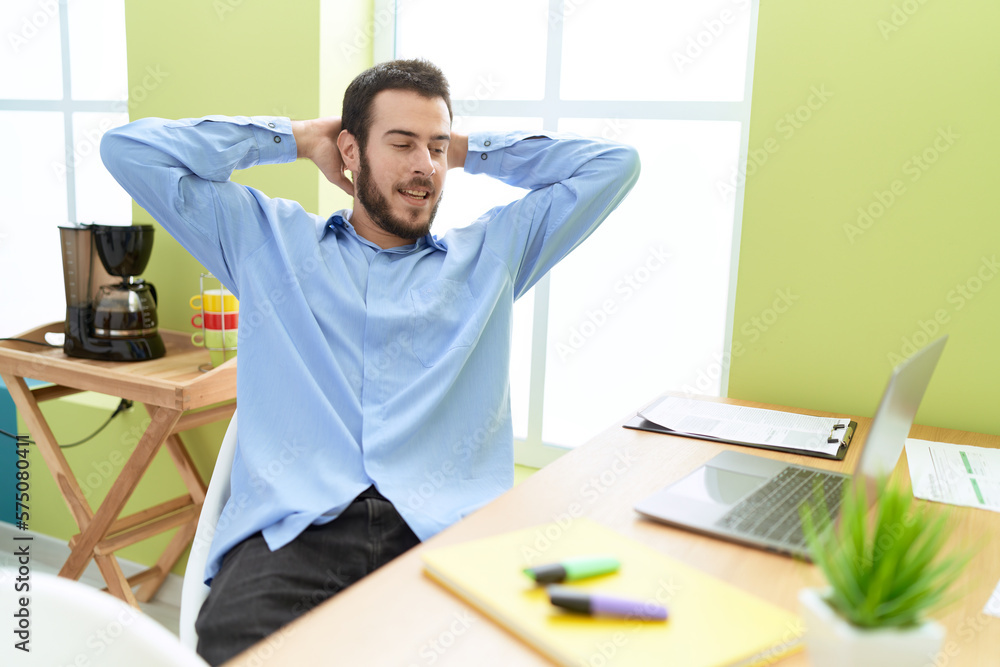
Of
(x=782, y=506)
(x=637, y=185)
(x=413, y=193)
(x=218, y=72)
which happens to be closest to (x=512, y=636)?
(x=782, y=506)

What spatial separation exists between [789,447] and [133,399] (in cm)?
158

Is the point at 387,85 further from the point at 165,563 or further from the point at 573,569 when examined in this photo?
the point at 165,563

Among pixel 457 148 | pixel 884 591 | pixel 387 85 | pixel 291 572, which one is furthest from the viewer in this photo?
pixel 457 148

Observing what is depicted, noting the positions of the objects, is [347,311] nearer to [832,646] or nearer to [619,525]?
[619,525]

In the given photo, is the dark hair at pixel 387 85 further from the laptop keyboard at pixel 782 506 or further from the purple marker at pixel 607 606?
the purple marker at pixel 607 606

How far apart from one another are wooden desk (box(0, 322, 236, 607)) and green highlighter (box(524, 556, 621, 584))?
4.36 feet

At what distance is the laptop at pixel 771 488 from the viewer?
0.82 meters

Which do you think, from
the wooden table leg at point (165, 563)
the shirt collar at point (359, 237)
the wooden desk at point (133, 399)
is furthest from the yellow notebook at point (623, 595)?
the wooden table leg at point (165, 563)

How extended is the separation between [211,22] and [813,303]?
187 cm

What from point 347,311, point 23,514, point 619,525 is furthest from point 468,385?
point 23,514

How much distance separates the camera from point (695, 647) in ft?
2.19

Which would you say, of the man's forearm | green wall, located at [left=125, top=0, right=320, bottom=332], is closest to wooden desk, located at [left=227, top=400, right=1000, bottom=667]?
the man's forearm

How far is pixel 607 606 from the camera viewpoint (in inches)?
27.5

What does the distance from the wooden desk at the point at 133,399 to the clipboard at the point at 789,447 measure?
1.12 meters
